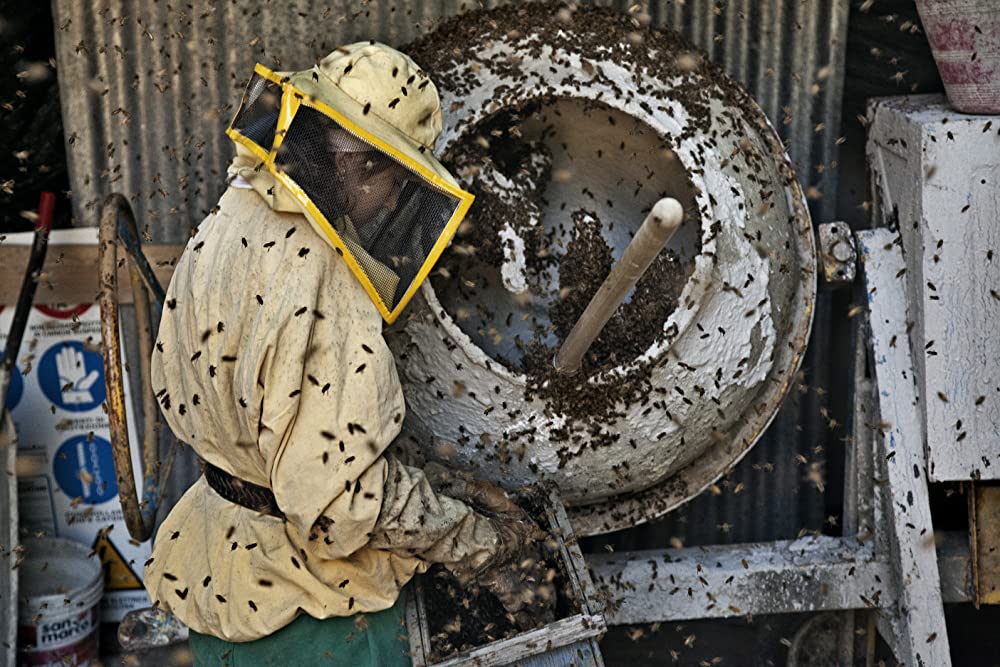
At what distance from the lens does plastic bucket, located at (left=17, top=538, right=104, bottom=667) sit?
3.70 meters

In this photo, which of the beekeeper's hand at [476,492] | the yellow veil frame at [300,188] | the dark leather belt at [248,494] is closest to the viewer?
the yellow veil frame at [300,188]

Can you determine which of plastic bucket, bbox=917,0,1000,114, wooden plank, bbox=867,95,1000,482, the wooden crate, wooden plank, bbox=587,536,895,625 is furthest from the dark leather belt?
plastic bucket, bbox=917,0,1000,114

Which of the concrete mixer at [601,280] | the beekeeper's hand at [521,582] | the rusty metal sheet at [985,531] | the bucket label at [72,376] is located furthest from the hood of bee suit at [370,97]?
the bucket label at [72,376]

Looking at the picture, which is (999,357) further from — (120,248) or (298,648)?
(120,248)

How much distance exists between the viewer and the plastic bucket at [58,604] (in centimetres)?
370

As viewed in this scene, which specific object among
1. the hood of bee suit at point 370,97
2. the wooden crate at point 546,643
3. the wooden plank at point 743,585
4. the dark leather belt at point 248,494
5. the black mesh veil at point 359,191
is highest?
the hood of bee suit at point 370,97

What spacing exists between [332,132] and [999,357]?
190 cm

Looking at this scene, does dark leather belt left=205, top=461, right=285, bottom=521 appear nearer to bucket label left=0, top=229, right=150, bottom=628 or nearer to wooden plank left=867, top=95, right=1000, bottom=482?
bucket label left=0, top=229, right=150, bottom=628

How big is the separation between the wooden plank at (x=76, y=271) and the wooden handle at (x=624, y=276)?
1589mm

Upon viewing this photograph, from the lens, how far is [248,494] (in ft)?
8.23

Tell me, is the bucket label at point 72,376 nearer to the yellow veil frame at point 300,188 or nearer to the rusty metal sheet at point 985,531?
the yellow veil frame at point 300,188

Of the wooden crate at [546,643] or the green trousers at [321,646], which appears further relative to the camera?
the green trousers at [321,646]

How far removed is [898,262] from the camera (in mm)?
3195

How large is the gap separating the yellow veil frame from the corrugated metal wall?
4.75 ft
